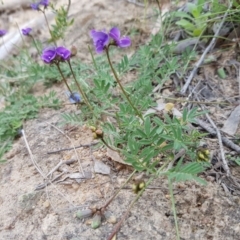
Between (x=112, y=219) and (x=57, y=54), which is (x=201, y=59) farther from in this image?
(x=112, y=219)

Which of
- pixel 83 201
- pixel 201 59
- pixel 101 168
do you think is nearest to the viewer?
pixel 83 201

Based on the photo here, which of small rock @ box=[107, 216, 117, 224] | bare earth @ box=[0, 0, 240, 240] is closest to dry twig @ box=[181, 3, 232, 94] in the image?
bare earth @ box=[0, 0, 240, 240]

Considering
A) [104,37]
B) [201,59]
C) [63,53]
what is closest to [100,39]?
[104,37]

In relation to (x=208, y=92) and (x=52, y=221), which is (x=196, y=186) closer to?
(x=52, y=221)

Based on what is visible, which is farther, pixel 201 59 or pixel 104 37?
pixel 201 59

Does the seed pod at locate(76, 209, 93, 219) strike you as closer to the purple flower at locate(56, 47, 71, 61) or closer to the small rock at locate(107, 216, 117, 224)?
the small rock at locate(107, 216, 117, 224)

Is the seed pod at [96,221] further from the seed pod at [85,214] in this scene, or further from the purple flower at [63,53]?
the purple flower at [63,53]
